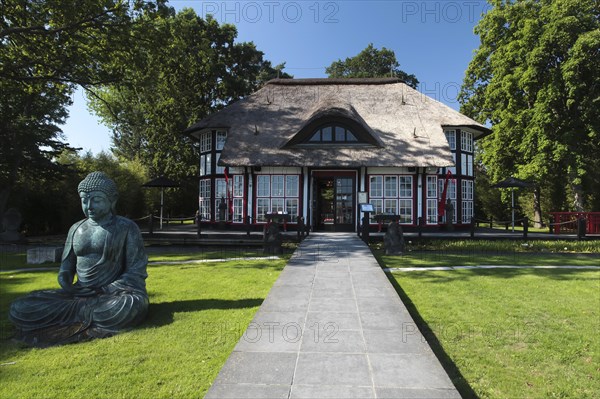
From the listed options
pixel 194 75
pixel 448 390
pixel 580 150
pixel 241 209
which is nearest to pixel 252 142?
pixel 241 209

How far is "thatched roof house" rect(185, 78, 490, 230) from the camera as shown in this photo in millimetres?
18234

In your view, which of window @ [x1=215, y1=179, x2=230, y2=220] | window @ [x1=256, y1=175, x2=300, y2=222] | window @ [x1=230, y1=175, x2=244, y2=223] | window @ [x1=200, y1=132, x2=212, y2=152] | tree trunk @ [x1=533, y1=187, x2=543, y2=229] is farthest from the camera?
tree trunk @ [x1=533, y1=187, x2=543, y2=229]

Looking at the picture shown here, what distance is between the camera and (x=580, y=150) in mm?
22875

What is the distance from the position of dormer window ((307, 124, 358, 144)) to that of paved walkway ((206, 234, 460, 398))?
43.1 feet

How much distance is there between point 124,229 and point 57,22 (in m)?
12.2

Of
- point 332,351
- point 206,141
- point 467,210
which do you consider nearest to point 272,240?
point 332,351

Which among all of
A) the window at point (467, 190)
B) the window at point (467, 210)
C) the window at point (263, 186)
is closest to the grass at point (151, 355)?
the window at point (263, 186)

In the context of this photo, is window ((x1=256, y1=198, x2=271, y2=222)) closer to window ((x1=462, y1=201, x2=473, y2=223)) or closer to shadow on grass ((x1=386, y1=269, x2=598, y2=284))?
shadow on grass ((x1=386, y1=269, x2=598, y2=284))

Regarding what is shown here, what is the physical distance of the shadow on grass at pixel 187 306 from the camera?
572 centimetres

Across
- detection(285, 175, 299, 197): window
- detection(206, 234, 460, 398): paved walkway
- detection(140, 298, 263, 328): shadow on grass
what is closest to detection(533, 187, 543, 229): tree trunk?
detection(285, 175, 299, 197): window

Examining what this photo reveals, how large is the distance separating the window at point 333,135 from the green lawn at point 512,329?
11.3 m

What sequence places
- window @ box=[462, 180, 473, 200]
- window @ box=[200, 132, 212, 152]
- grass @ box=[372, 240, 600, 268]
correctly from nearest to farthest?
grass @ box=[372, 240, 600, 268] → window @ box=[462, 180, 473, 200] → window @ box=[200, 132, 212, 152]

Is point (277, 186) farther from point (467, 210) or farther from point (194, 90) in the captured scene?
point (194, 90)

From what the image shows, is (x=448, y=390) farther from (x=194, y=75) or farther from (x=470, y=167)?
(x=194, y=75)
